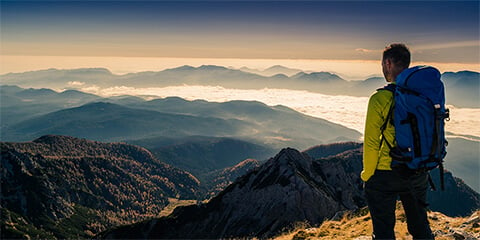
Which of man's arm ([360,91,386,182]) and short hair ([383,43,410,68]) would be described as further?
short hair ([383,43,410,68])

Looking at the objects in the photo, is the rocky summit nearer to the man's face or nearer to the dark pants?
the dark pants

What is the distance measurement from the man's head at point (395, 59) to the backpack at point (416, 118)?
1.44 ft

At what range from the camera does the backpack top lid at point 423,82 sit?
8.18 meters

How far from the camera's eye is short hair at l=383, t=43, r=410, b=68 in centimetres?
874

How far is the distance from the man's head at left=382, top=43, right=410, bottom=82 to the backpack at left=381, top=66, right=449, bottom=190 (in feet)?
1.44

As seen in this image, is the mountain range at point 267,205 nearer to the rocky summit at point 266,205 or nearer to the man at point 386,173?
the rocky summit at point 266,205

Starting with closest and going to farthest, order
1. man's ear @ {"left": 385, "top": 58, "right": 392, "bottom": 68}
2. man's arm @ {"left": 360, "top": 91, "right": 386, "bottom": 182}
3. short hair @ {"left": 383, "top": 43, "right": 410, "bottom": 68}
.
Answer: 1. man's arm @ {"left": 360, "top": 91, "right": 386, "bottom": 182}
2. short hair @ {"left": 383, "top": 43, "right": 410, "bottom": 68}
3. man's ear @ {"left": 385, "top": 58, "right": 392, "bottom": 68}

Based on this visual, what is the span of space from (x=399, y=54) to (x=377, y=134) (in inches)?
94.8

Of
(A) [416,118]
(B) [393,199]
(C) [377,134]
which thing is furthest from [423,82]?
(B) [393,199]

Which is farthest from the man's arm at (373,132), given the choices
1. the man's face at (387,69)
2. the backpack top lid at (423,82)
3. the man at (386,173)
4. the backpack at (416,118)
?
the man's face at (387,69)

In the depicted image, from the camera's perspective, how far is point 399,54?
8.74m

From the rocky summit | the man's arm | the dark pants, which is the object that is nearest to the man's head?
the man's arm

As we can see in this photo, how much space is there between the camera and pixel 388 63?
8992mm

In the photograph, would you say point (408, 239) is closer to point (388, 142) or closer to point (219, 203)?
point (388, 142)
